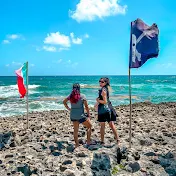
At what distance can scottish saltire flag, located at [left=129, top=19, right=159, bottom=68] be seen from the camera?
705 centimetres

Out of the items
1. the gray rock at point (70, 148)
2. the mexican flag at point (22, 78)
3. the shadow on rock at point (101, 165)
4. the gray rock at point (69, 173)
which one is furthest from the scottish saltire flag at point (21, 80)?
the gray rock at point (69, 173)

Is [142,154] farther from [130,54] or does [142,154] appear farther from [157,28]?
[157,28]

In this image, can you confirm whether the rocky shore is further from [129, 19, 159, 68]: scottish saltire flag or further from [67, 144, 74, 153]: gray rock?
[129, 19, 159, 68]: scottish saltire flag

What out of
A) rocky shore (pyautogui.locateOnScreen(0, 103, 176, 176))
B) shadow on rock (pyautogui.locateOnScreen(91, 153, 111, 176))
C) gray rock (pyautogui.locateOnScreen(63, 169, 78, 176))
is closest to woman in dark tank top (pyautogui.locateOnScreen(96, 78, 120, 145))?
rocky shore (pyautogui.locateOnScreen(0, 103, 176, 176))

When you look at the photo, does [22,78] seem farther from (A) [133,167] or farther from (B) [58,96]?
(B) [58,96]

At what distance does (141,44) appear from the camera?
710 cm

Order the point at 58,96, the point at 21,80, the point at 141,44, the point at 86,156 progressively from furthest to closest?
the point at 58,96 → the point at 21,80 → the point at 141,44 → the point at 86,156

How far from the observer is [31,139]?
8.80 metres

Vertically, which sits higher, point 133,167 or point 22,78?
point 22,78

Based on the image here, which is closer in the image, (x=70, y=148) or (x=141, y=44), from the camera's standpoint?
(x=141, y=44)

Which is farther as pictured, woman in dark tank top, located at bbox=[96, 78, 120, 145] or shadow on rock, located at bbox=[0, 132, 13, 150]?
shadow on rock, located at bbox=[0, 132, 13, 150]

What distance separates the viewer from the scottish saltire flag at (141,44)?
705cm

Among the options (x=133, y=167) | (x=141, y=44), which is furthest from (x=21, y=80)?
(x=133, y=167)

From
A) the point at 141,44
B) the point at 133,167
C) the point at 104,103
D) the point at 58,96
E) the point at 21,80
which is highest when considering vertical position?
the point at 141,44
